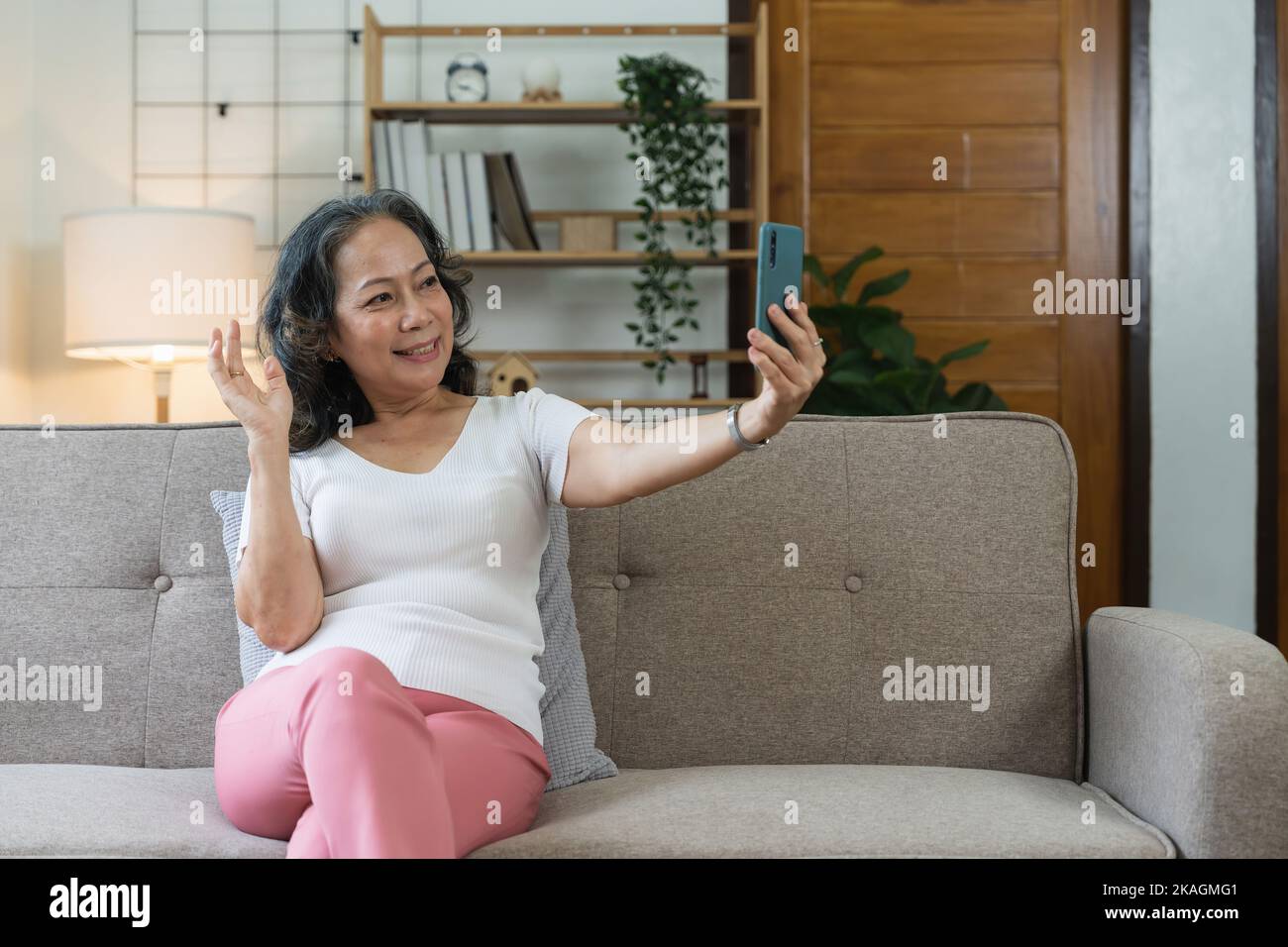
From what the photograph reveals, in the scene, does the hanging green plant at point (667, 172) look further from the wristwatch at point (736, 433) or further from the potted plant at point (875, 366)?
the wristwatch at point (736, 433)

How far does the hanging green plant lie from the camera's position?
2.71 m

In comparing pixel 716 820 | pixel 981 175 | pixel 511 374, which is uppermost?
pixel 981 175

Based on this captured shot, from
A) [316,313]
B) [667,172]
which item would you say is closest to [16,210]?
[667,172]

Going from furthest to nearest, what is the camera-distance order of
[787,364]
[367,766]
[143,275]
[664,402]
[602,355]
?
[602,355], [664,402], [143,275], [787,364], [367,766]

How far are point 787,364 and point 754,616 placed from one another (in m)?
0.49

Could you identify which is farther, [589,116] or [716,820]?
[589,116]

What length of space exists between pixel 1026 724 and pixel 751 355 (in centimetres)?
70

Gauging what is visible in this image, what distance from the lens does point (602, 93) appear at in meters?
2.98

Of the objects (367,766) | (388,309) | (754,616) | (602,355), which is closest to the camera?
(367,766)

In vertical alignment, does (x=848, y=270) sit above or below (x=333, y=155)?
below

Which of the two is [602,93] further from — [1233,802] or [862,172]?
[1233,802]

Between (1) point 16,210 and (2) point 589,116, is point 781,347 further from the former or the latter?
(1) point 16,210

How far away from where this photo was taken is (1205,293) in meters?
2.89

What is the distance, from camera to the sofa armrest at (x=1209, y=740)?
1.18 m
